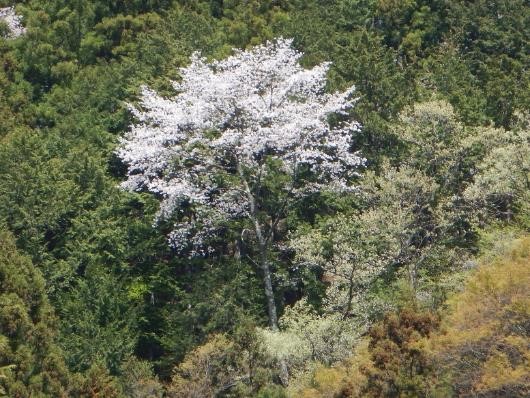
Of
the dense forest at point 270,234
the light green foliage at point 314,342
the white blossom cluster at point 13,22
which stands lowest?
the light green foliage at point 314,342

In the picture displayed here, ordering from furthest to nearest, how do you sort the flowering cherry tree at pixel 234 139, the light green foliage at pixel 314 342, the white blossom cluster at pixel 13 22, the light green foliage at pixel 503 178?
the white blossom cluster at pixel 13 22, the light green foliage at pixel 503 178, the flowering cherry tree at pixel 234 139, the light green foliage at pixel 314 342

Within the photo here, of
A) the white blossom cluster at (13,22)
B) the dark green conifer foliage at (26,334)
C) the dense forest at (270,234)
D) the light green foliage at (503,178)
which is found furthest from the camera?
the white blossom cluster at (13,22)

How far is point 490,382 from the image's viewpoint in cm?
2055

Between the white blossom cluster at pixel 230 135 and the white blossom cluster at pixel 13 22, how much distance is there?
99.3 ft

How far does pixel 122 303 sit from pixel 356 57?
1786cm

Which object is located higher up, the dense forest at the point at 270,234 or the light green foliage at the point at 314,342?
the dense forest at the point at 270,234

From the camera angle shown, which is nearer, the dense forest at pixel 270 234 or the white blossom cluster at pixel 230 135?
the dense forest at pixel 270 234

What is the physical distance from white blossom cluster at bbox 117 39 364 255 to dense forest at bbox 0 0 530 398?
100 mm

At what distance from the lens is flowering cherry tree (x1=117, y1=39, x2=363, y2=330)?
1286 inches

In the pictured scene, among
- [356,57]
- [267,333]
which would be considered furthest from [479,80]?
[267,333]

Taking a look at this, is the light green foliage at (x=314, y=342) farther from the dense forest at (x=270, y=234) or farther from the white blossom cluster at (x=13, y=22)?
the white blossom cluster at (x=13, y=22)

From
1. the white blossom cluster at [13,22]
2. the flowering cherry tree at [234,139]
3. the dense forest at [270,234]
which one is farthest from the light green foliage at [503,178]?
the white blossom cluster at [13,22]

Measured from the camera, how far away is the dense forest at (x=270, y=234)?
2379cm

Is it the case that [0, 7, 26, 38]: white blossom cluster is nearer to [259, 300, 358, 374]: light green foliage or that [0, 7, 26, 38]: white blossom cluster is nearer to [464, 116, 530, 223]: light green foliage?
[464, 116, 530, 223]: light green foliage
